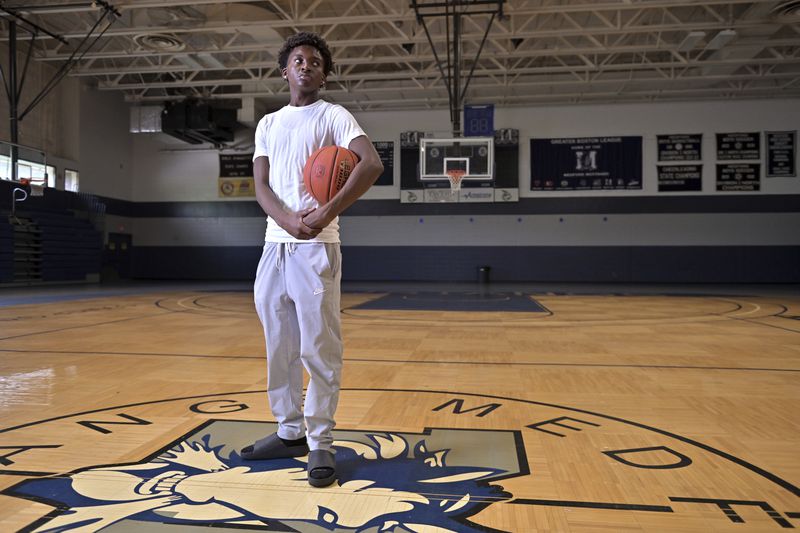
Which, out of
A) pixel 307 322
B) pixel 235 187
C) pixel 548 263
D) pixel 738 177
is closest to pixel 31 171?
pixel 235 187

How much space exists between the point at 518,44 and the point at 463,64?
1.56 m

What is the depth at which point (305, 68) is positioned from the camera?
2.21 meters

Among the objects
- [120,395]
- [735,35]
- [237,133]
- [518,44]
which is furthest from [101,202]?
[735,35]

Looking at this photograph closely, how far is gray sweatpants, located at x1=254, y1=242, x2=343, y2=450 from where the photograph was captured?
2.11 metres

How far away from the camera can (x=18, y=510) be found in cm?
176

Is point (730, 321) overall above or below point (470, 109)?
below

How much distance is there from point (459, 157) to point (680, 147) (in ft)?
27.5

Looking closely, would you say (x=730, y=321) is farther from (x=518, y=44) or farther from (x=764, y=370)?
(x=518, y=44)

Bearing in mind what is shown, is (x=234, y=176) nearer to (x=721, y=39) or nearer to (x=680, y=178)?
(x=680, y=178)

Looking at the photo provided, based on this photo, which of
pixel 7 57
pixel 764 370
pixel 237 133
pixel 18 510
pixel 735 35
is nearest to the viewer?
pixel 18 510

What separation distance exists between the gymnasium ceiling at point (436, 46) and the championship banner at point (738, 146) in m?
1.27

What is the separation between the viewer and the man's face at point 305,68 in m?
2.21

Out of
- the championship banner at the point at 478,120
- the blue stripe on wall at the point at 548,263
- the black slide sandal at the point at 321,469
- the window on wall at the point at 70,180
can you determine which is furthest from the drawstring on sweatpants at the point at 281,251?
the window on wall at the point at 70,180

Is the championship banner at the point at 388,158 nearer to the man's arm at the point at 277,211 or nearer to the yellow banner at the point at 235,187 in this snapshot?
the yellow banner at the point at 235,187
